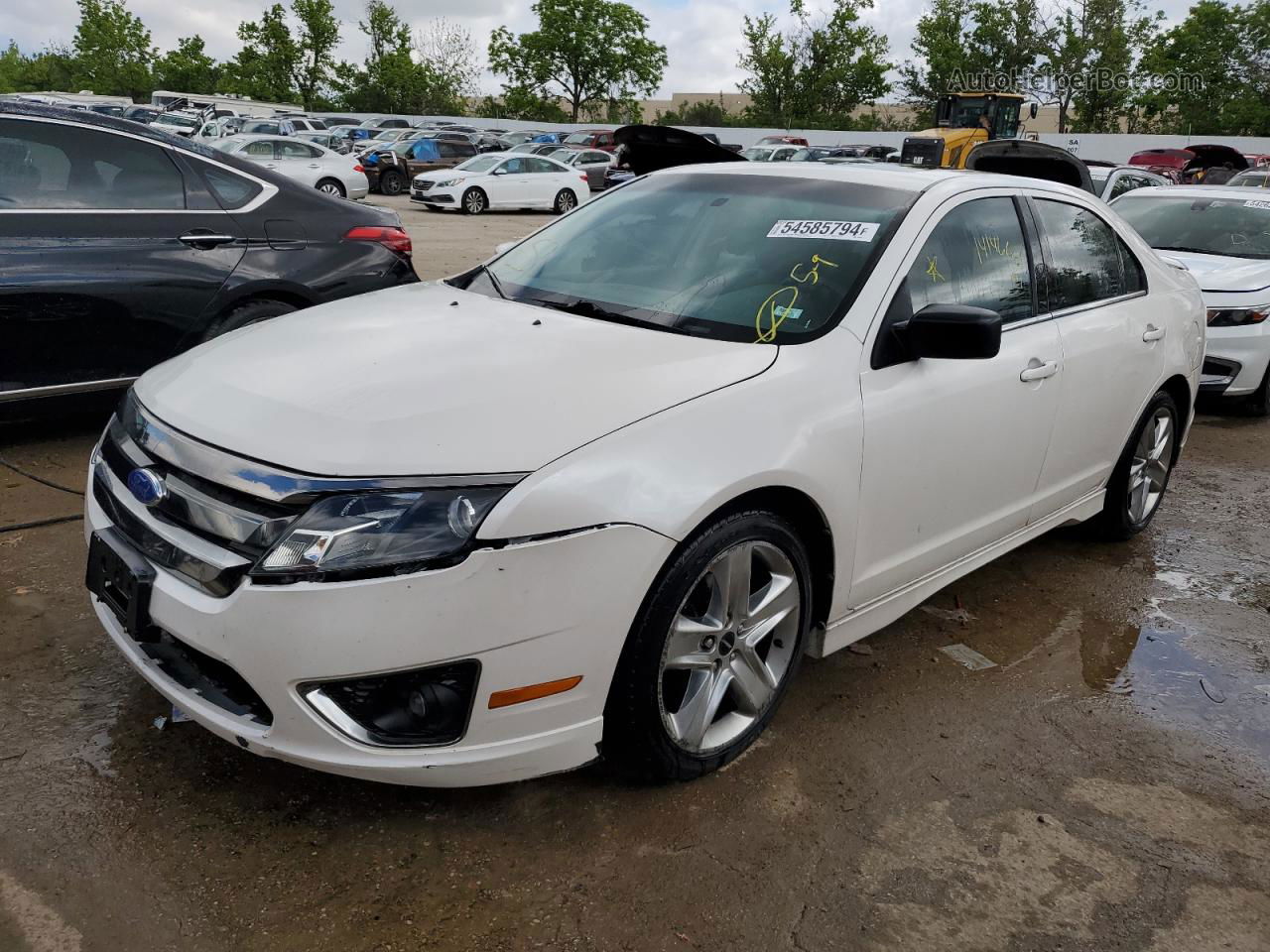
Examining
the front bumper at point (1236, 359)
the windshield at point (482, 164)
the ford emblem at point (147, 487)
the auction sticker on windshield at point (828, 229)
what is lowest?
the front bumper at point (1236, 359)

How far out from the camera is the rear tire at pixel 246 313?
5027 millimetres

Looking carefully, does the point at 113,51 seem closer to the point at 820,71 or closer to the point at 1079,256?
the point at 820,71

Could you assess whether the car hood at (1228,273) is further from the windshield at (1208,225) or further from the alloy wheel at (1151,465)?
the alloy wheel at (1151,465)

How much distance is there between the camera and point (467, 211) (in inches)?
894

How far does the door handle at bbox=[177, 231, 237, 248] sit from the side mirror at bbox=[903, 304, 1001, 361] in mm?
3599

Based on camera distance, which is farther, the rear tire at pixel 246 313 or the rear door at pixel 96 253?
the rear tire at pixel 246 313

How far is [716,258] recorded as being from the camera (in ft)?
10.7

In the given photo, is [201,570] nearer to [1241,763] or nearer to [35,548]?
[35,548]

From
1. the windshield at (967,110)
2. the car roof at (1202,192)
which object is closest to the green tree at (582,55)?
the windshield at (967,110)

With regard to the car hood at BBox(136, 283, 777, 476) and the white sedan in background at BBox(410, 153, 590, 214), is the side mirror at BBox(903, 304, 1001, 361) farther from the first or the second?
the white sedan in background at BBox(410, 153, 590, 214)

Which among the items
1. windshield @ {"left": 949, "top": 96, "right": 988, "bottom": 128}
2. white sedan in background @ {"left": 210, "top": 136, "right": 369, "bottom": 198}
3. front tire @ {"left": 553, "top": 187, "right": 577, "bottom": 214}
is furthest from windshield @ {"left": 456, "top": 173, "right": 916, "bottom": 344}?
windshield @ {"left": 949, "top": 96, "right": 988, "bottom": 128}

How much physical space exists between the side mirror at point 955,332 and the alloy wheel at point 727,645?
2.50 ft

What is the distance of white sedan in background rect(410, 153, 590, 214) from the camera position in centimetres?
2238

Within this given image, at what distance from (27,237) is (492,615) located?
366cm
